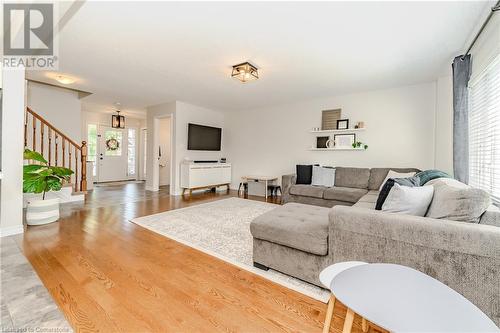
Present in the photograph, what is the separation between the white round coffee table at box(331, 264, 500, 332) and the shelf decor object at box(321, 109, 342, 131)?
429 centimetres

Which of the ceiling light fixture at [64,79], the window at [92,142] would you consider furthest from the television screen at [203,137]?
the window at [92,142]

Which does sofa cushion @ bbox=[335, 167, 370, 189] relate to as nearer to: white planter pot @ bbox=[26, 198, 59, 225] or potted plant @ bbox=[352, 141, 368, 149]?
→ potted plant @ bbox=[352, 141, 368, 149]

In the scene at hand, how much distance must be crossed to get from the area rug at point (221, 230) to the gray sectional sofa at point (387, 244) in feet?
0.28

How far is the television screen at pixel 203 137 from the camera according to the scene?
19.2 ft

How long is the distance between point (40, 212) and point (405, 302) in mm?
4169

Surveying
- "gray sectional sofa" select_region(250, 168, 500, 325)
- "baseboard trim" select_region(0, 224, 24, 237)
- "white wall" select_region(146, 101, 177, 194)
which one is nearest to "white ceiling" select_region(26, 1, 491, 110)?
"white wall" select_region(146, 101, 177, 194)

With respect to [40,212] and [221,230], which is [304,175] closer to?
[221,230]

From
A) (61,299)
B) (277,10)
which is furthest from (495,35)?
(61,299)

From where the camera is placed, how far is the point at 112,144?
760 centimetres

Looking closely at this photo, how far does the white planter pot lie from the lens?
9.83 feet

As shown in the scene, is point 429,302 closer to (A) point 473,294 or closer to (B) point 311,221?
(A) point 473,294

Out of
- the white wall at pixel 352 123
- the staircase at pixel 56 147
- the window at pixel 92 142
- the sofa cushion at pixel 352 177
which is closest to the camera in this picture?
the white wall at pixel 352 123

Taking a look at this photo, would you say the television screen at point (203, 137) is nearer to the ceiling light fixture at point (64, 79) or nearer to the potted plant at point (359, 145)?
the ceiling light fixture at point (64, 79)

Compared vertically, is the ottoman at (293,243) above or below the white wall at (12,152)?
below
